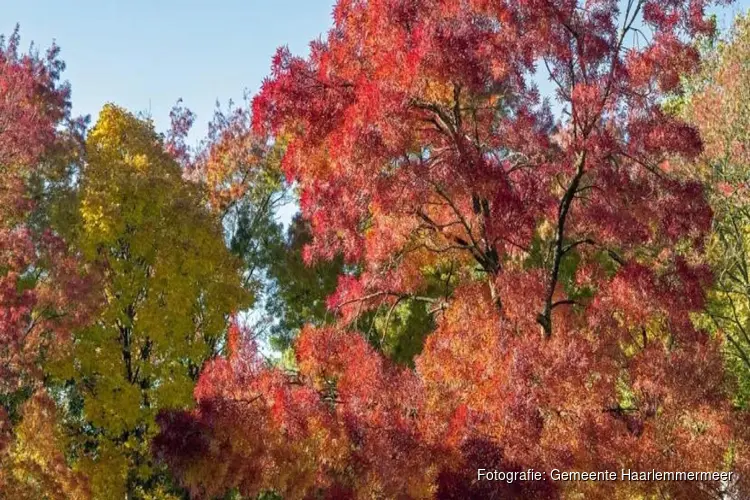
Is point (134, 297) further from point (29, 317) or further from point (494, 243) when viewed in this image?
point (494, 243)

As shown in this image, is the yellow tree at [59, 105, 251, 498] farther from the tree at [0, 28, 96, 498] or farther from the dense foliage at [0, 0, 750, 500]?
the dense foliage at [0, 0, 750, 500]

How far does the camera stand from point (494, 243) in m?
8.73

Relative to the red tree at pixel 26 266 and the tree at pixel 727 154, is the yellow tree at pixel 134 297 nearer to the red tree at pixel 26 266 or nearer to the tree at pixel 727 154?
the red tree at pixel 26 266

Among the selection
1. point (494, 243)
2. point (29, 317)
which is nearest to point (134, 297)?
point (29, 317)

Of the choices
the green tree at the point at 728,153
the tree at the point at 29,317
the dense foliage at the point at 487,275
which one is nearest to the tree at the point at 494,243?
the dense foliage at the point at 487,275

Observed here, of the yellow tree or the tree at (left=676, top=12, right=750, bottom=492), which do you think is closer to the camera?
the tree at (left=676, top=12, right=750, bottom=492)

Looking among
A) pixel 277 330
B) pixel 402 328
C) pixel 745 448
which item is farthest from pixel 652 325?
pixel 277 330

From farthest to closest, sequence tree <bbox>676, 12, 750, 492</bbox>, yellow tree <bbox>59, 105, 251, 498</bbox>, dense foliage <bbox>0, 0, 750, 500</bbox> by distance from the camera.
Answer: yellow tree <bbox>59, 105, 251, 498</bbox>, tree <bbox>676, 12, 750, 492</bbox>, dense foliage <bbox>0, 0, 750, 500</bbox>

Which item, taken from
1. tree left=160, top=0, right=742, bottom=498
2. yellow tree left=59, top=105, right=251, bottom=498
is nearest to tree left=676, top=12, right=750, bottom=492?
tree left=160, top=0, right=742, bottom=498

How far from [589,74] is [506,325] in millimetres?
2843

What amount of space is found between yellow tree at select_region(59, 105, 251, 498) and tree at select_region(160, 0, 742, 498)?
6518 millimetres

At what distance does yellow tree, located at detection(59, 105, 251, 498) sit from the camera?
15.4 metres

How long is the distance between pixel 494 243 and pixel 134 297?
9.58 meters

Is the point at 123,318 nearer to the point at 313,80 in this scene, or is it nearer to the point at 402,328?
the point at 402,328
